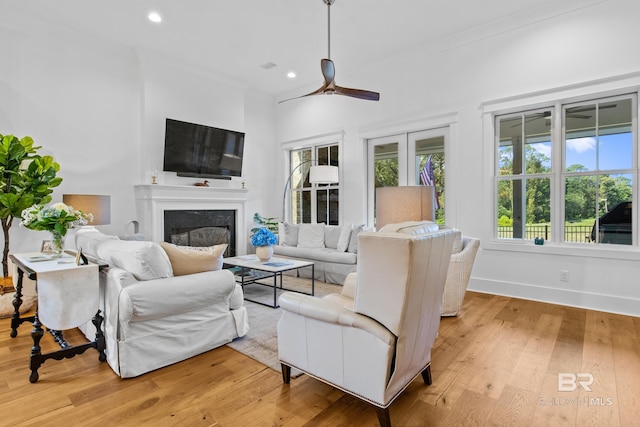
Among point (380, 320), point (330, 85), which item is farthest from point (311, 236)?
point (380, 320)

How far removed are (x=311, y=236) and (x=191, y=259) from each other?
10.3 feet

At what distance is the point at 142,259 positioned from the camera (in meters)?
2.35

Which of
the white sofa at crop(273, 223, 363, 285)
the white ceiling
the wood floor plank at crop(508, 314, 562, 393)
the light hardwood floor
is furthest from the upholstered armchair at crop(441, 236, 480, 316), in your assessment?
the white ceiling

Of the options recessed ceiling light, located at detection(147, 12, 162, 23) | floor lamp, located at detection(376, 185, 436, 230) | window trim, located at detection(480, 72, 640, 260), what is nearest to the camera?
floor lamp, located at detection(376, 185, 436, 230)

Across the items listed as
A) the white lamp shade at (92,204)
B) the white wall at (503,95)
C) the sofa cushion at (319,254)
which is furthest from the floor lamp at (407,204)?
the white lamp shade at (92,204)

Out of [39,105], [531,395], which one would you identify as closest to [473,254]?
[531,395]

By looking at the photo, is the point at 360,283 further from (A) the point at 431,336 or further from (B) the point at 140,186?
(B) the point at 140,186

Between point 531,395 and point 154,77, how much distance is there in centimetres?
591

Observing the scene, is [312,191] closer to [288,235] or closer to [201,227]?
[288,235]

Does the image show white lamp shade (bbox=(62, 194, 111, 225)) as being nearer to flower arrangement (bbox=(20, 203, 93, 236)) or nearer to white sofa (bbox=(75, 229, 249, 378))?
flower arrangement (bbox=(20, 203, 93, 236))

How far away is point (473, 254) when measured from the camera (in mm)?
3525

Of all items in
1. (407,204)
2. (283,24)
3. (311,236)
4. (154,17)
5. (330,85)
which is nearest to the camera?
(407,204)

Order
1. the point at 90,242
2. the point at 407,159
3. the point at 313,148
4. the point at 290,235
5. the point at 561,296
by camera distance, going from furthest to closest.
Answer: the point at 313,148
the point at 290,235
the point at 407,159
the point at 561,296
the point at 90,242

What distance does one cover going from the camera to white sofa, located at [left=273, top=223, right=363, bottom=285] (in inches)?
191
